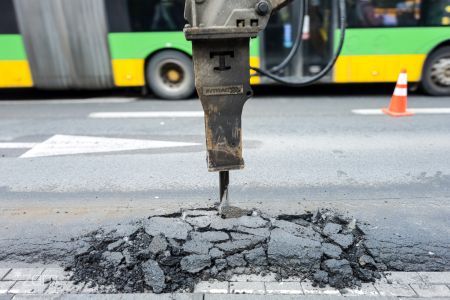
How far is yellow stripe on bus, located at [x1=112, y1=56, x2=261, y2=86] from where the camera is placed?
871cm

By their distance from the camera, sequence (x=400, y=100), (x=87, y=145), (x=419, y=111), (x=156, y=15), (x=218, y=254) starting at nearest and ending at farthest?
1. (x=218, y=254)
2. (x=87, y=145)
3. (x=400, y=100)
4. (x=419, y=111)
5. (x=156, y=15)

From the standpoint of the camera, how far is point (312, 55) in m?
8.75

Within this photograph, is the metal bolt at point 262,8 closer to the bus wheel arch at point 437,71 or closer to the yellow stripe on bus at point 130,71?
the yellow stripe on bus at point 130,71

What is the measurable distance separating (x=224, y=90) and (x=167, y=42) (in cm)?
634

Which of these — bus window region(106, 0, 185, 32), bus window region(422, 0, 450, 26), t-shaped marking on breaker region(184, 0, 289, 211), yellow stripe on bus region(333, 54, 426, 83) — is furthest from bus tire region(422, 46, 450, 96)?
t-shaped marking on breaker region(184, 0, 289, 211)

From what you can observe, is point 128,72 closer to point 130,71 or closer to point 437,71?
point 130,71

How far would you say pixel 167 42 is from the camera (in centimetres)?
862

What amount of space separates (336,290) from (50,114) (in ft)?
22.8

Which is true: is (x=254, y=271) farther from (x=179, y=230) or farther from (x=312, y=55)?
(x=312, y=55)

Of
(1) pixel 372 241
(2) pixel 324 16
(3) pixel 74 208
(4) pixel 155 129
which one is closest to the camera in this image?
(1) pixel 372 241

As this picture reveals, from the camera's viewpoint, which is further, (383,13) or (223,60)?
(383,13)

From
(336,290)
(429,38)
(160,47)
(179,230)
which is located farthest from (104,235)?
(429,38)

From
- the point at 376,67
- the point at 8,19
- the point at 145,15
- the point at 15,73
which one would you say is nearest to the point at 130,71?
the point at 145,15

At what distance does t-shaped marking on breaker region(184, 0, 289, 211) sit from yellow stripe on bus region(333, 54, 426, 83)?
20.7ft
